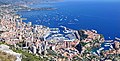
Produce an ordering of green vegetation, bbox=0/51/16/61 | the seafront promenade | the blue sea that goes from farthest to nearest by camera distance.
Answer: the blue sea < the seafront promenade < green vegetation, bbox=0/51/16/61

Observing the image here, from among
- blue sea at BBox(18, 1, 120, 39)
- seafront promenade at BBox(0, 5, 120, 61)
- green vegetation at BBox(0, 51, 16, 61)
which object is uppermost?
green vegetation at BBox(0, 51, 16, 61)

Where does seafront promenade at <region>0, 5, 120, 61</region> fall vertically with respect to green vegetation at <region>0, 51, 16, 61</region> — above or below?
below

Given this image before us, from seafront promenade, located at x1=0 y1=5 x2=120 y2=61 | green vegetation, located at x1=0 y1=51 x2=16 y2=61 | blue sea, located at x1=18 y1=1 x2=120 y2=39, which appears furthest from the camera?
blue sea, located at x1=18 y1=1 x2=120 y2=39

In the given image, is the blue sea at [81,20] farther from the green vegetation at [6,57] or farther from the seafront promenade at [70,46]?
the green vegetation at [6,57]

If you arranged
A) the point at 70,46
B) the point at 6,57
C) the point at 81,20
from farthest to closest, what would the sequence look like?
1. the point at 81,20
2. the point at 70,46
3. the point at 6,57

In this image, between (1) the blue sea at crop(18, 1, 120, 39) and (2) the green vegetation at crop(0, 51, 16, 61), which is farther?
(1) the blue sea at crop(18, 1, 120, 39)

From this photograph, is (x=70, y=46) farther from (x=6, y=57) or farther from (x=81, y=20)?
(x=81, y=20)

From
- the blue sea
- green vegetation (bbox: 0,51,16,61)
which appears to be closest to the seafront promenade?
the blue sea

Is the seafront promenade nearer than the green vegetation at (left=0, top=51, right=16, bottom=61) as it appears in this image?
No

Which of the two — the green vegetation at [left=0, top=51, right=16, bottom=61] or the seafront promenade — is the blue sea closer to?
the seafront promenade

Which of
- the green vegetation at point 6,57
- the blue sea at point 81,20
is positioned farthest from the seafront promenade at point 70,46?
the green vegetation at point 6,57

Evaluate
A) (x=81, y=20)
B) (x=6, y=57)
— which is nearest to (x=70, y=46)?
(x=6, y=57)

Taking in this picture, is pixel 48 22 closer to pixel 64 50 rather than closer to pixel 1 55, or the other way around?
pixel 64 50
